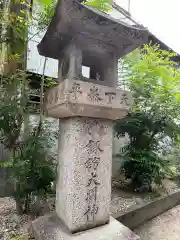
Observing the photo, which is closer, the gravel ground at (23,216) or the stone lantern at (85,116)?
→ the stone lantern at (85,116)

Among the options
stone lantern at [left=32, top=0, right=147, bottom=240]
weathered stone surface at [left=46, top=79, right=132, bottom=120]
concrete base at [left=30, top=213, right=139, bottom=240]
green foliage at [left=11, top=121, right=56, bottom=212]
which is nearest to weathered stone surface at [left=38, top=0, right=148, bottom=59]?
stone lantern at [left=32, top=0, right=147, bottom=240]

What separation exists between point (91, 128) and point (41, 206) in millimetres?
1812

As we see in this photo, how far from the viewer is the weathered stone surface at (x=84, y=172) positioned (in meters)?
2.16

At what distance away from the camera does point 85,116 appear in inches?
86.2

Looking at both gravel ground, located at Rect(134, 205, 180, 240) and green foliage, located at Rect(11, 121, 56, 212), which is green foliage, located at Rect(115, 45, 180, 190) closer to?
gravel ground, located at Rect(134, 205, 180, 240)

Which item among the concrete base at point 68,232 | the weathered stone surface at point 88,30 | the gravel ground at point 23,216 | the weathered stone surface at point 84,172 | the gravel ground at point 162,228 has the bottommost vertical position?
the gravel ground at point 162,228

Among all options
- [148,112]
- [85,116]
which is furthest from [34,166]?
[148,112]

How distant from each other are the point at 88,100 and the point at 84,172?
93 cm

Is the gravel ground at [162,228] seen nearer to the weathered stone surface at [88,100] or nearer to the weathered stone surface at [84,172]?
the weathered stone surface at [84,172]

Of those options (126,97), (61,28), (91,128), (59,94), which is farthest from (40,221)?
(61,28)

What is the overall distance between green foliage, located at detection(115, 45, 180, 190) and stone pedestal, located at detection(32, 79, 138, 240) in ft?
6.79

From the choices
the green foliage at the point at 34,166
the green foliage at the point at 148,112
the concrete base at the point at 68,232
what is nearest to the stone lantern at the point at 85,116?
the concrete base at the point at 68,232

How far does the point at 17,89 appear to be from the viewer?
2623 mm

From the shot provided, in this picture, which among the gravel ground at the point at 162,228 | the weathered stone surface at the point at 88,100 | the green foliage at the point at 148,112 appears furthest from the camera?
the green foliage at the point at 148,112
